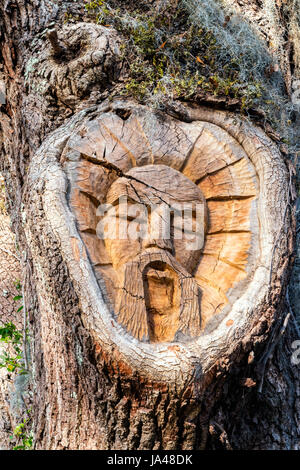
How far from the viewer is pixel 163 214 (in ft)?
7.11

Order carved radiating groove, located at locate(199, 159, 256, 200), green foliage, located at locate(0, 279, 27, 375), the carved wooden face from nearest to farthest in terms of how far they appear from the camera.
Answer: the carved wooden face < carved radiating groove, located at locate(199, 159, 256, 200) < green foliage, located at locate(0, 279, 27, 375)

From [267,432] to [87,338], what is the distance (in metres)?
1.20

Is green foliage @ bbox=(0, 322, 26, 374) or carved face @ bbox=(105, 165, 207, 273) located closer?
carved face @ bbox=(105, 165, 207, 273)

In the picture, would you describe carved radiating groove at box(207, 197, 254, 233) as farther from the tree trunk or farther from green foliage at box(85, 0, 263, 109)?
green foliage at box(85, 0, 263, 109)

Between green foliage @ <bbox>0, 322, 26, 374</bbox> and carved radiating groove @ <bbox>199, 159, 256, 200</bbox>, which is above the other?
carved radiating groove @ <bbox>199, 159, 256, 200</bbox>

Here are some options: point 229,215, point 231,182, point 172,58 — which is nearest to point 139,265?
point 229,215

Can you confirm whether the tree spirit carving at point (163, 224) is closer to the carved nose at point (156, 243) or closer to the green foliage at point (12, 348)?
the carved nose at point (156, 243)

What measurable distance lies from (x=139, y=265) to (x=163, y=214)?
0.30 metres

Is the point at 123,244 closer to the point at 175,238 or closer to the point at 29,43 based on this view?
the point at 175,238

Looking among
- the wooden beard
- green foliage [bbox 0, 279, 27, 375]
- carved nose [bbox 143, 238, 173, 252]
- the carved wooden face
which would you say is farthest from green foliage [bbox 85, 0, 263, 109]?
green foliage [bbox 0, 279, 27, 375]

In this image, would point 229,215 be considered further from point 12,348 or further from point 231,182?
point 12,348

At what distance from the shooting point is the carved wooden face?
6.58ft

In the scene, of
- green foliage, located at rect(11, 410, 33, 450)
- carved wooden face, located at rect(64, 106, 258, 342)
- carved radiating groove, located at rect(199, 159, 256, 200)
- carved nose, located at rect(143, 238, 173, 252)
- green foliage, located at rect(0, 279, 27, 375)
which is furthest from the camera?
green foliage, located at rect(0, 279, 27, 375)

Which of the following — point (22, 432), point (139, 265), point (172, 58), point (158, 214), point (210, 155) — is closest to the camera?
point (139, 265)
